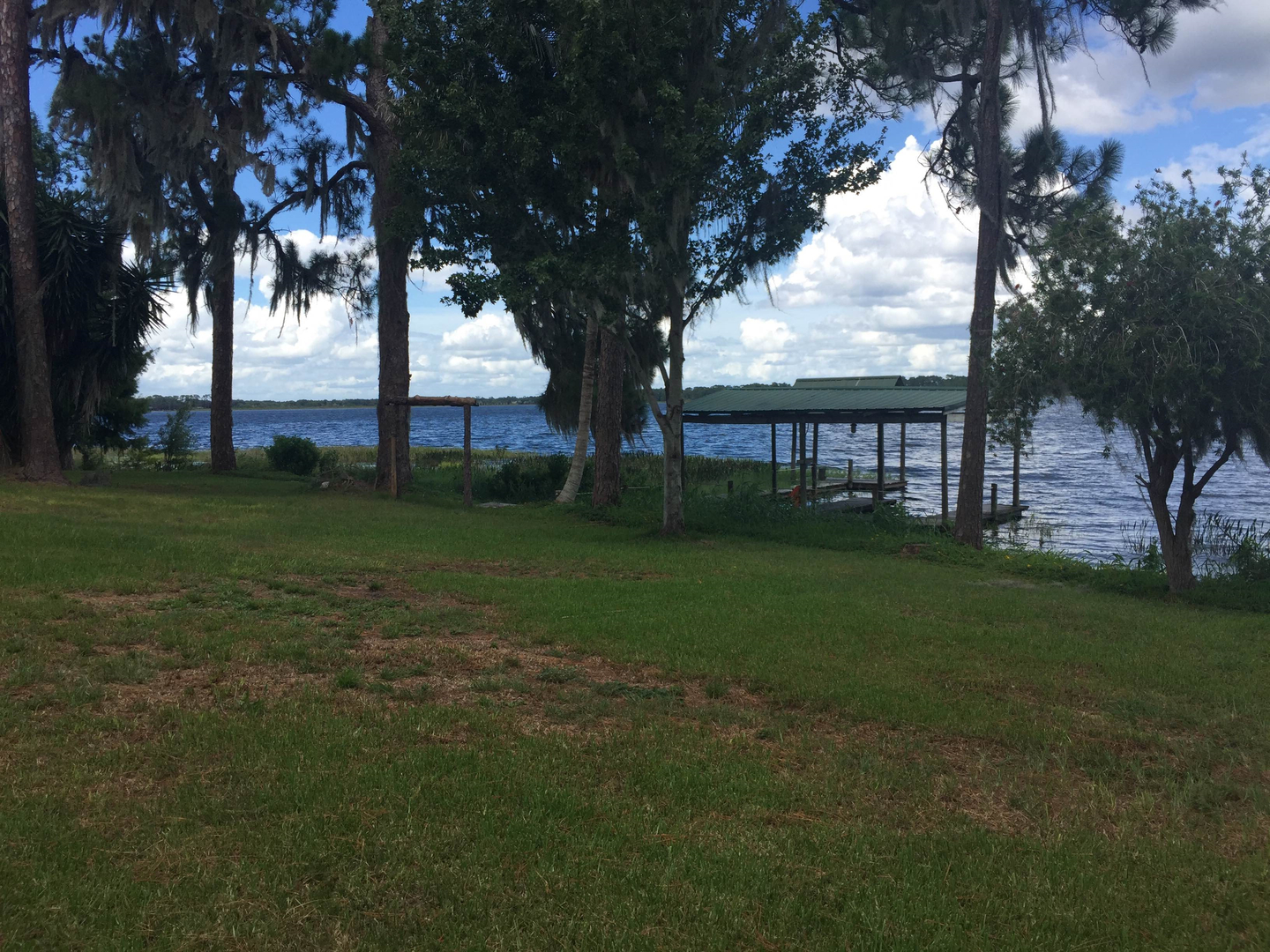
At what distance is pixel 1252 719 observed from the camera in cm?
660

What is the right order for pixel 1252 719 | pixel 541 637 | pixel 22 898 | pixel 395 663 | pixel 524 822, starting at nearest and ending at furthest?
pixel 22 898
pixel 524 822
pixel 1252 719
pixel 395 663
pixel 541 637

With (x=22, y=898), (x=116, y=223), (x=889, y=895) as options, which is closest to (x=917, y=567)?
(x=889, y=895)

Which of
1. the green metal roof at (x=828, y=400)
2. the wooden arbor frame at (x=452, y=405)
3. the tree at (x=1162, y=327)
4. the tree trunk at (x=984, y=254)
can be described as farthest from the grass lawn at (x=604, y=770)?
the green metal roof at (x=828, y=400)

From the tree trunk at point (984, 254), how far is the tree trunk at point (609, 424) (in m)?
7.17

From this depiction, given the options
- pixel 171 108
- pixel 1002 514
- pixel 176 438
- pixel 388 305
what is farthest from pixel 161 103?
pixel 1002 514

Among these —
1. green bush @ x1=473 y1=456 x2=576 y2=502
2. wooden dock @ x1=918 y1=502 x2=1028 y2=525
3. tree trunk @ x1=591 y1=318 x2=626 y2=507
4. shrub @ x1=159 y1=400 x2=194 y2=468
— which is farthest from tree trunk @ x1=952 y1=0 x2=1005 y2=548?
shrub @ x1=159 y1=400 x2=194 y2=468

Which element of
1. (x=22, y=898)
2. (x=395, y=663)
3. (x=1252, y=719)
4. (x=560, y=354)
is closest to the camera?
(x=22, y=898)

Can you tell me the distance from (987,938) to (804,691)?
10.1ft

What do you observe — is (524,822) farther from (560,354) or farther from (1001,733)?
(560,354)

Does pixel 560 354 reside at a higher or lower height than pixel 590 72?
lower

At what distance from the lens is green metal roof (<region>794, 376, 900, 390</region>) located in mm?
25422

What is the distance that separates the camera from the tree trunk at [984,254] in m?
16.3

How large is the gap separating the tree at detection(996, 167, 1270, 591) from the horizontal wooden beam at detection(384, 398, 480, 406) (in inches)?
477

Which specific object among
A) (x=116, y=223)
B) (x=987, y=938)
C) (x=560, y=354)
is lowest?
(x=987, y=938)
